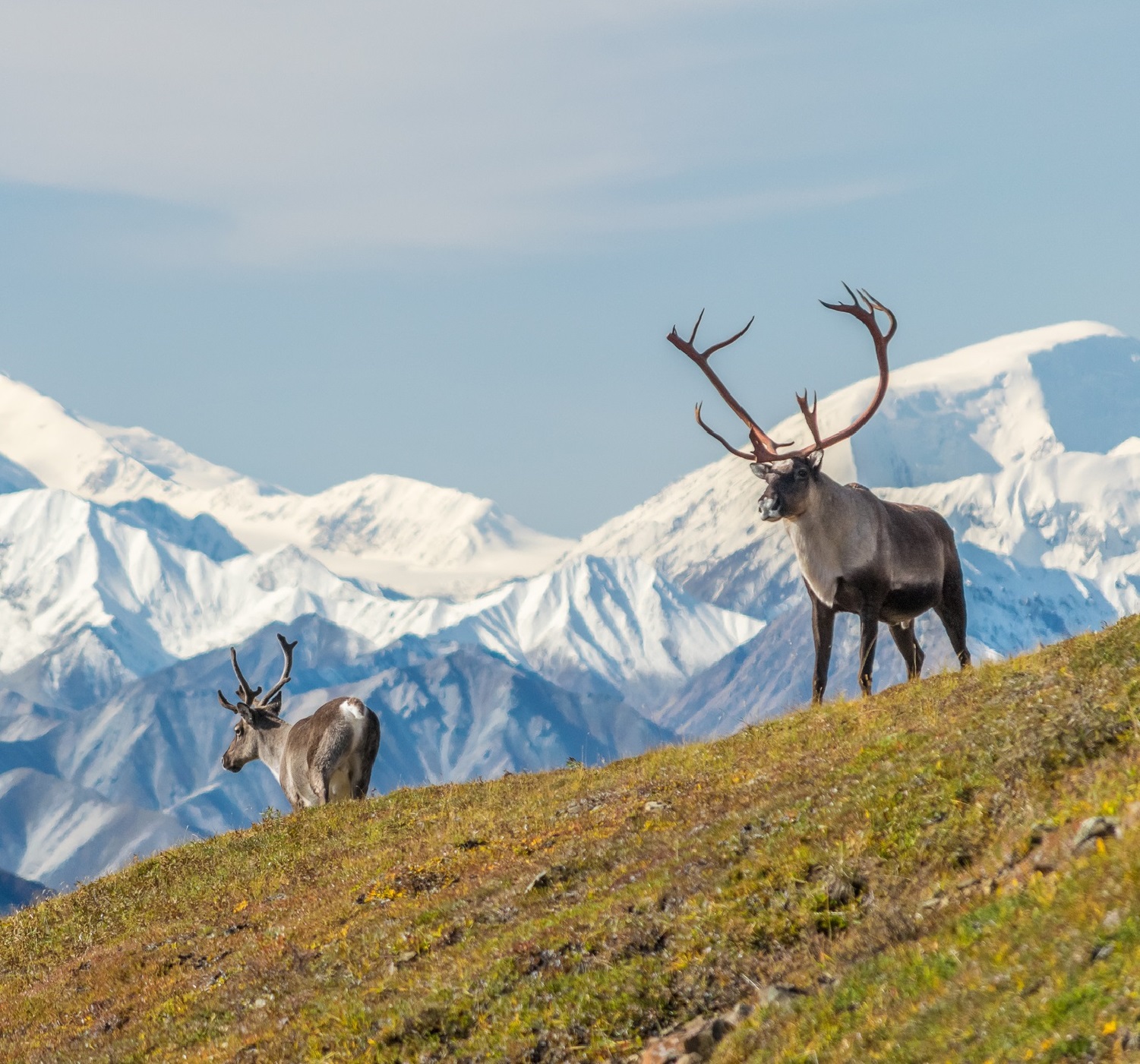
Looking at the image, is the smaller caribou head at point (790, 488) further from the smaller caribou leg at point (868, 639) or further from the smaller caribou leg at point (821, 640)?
the smaller caribou leg at point (868, 639)

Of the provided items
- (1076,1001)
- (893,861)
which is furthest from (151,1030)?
(1076,1001)

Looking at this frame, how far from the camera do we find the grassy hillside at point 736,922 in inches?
406

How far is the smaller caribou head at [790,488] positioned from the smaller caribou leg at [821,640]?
1.32 metres

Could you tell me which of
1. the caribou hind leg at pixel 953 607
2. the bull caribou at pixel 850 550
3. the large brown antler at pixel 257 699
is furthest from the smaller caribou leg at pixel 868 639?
the large brown antler at pixel 257 699

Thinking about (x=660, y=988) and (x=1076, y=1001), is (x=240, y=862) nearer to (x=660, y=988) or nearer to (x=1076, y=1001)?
(x=660, y=988)

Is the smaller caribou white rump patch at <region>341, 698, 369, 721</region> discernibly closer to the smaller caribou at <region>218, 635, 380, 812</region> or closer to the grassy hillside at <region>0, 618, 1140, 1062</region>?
the smaller caribou at <region>218, 635, 380, 812</region>

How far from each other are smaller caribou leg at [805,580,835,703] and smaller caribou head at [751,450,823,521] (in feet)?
4.33

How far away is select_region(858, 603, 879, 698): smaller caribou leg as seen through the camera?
2411 cm

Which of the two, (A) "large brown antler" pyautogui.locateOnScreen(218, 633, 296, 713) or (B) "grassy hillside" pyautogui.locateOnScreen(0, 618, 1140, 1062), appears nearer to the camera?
(B) "grassy hillside" pyautogui.locateOnScreen(0, 618, 1140, 1062)

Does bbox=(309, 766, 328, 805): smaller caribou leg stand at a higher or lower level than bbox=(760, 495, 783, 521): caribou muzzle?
lower

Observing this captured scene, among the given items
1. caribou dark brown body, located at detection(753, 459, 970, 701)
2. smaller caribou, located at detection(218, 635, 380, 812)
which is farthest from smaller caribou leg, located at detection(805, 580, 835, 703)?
smaller caribou, located at detection(218, 635, 380, 812)

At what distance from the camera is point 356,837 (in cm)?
2344

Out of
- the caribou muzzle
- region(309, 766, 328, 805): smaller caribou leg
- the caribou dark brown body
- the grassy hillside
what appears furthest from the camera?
region(309, 766, 328, 805): smaller caribou leg

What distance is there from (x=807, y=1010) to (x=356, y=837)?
13494 mm
